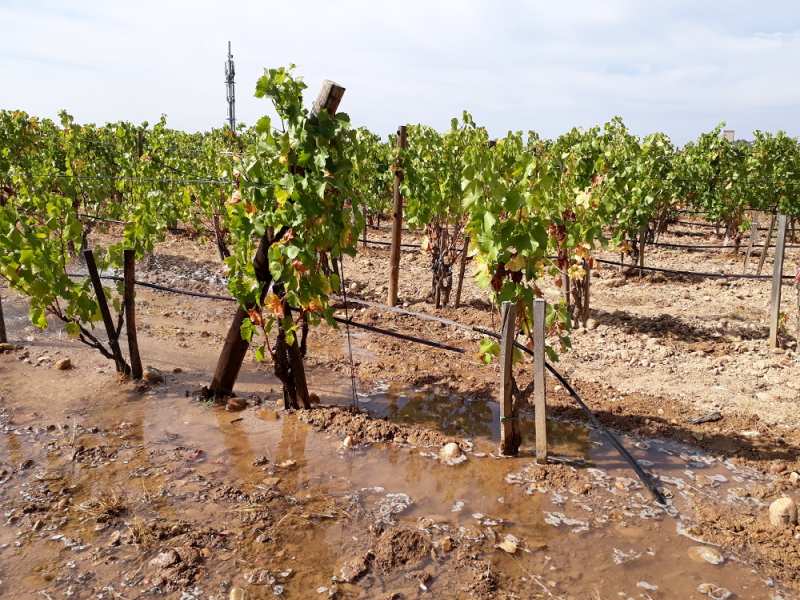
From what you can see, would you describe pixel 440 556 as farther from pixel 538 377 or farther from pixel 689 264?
pixel 689 264

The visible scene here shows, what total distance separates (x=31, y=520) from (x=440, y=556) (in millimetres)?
2279

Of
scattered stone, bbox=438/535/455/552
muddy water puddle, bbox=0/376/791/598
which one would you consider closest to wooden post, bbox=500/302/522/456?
muddy water puddle, bbox=0/376/791/598

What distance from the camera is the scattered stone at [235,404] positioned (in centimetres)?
491

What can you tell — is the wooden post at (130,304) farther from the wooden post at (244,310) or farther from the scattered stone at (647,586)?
the scattered stone at (647,586)

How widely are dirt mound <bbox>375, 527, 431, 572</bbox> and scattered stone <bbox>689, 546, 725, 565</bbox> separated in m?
1.45

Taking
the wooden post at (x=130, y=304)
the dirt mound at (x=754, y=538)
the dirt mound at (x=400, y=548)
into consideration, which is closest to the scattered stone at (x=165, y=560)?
the dirt mound at (x=400, y=548)

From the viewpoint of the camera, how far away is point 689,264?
38.8 feet

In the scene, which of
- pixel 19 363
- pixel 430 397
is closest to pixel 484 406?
pixel 430 397

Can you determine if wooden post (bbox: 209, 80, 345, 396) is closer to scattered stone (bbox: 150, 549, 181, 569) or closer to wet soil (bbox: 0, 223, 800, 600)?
wet soil (bbox: 0, 223, 800, 600)

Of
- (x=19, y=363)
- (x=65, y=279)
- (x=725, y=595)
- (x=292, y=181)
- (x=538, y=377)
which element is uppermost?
(x=292, y=181)

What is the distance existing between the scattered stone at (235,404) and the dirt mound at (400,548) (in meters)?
2.13

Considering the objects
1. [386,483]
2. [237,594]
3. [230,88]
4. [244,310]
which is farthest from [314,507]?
[230,88]

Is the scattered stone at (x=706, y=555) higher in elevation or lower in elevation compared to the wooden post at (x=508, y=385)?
lower

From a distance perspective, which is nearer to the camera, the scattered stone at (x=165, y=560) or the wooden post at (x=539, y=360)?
the scattered stone at (x=165, y=560)
